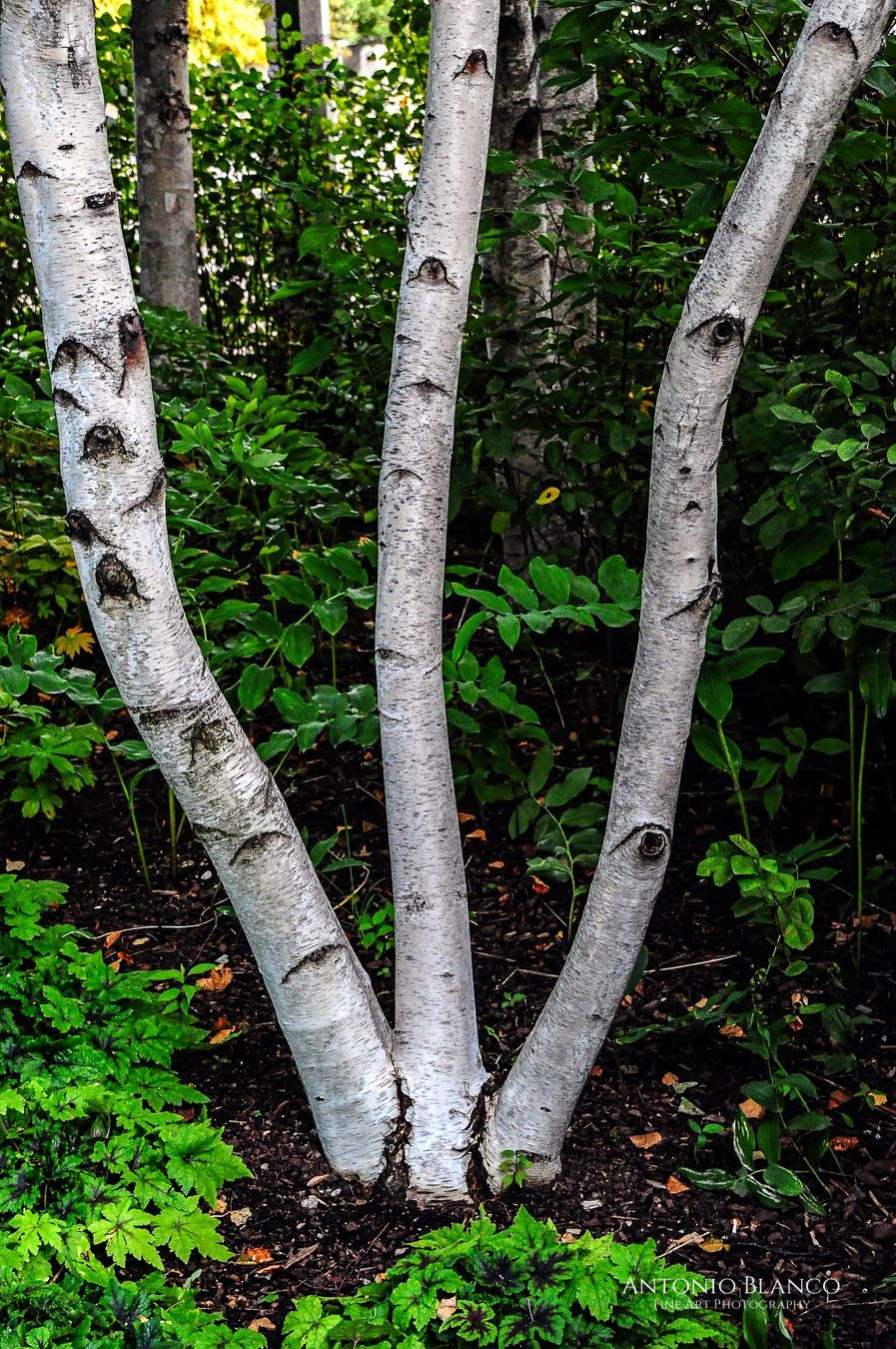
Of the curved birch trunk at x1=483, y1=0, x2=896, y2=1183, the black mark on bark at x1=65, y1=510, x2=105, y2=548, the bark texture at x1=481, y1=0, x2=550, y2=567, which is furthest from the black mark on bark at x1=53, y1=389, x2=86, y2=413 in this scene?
the bark texture at x1=481, y1=0, x2=550, y2=567

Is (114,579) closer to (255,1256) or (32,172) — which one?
(32,172)

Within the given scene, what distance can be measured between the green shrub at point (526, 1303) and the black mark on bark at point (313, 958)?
50cm

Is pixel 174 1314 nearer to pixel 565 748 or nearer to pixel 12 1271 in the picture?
pixel 12 1271

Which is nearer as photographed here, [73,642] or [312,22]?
[73,642]

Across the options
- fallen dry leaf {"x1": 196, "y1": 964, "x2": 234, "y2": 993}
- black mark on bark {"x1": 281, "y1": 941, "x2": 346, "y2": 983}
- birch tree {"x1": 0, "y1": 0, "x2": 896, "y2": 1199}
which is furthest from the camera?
fallen dry leaf {"x1": 196, "y1": 964, "x2": 234, "y2": 993}

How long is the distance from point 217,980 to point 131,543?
139cm

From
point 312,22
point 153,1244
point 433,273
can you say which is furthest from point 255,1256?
point 312,22

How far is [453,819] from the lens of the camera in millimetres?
2117

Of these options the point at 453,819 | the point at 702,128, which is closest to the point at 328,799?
the point at 453,819

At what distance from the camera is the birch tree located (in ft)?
5.41

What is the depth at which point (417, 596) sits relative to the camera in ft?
6.55

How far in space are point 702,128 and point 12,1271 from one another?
250cm

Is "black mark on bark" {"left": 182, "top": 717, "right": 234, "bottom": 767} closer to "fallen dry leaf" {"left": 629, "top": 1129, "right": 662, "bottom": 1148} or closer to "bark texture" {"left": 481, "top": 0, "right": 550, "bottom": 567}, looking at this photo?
"fallen dry leaf" {"left": 629, "top": 1129, "right": 662, "bottom": 1148}

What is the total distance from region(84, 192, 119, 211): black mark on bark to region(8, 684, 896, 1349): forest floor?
1707mm
